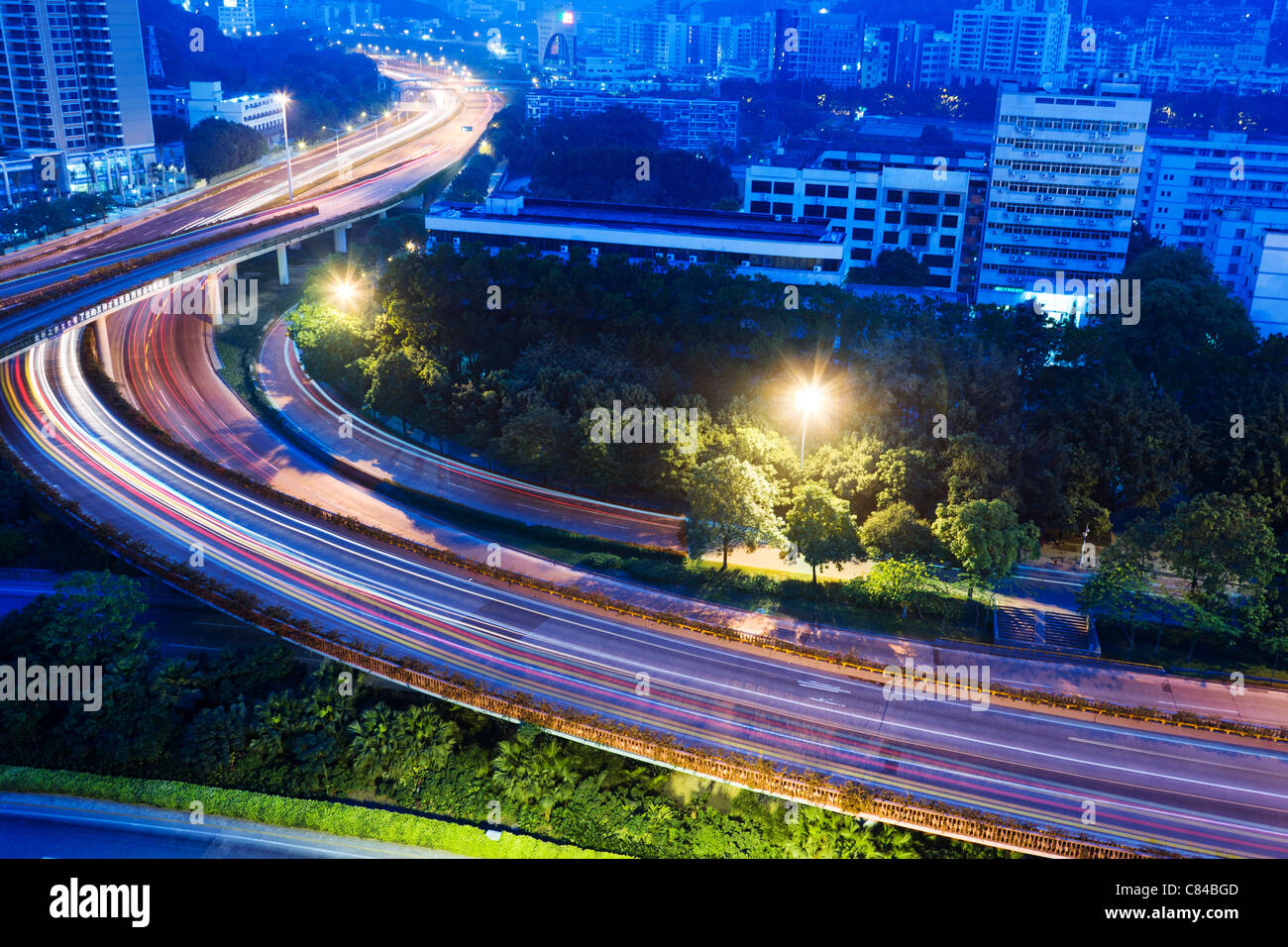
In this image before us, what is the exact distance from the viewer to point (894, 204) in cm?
7469

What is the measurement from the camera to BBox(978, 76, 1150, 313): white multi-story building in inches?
2739

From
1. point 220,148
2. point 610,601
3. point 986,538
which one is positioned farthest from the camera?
→ point 220,148

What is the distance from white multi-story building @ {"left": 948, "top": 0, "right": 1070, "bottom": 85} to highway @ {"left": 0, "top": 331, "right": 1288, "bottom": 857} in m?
165

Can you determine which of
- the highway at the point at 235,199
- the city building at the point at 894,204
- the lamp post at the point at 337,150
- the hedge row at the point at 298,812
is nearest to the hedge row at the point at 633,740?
the hedge row at the point at 298,812

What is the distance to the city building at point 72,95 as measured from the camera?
90.9 metres

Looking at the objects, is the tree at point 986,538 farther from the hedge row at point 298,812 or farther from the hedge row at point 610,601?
the hedge row at point 298,812

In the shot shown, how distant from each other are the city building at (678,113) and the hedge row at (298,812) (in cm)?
11694

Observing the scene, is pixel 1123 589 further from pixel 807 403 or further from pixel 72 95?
pixel 72 95

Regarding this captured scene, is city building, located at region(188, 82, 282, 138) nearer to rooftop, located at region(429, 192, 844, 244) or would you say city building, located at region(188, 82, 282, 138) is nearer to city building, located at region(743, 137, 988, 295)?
rooftop, located at region(429, 192, 844, 244)

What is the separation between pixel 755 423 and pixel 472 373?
15.9 metres

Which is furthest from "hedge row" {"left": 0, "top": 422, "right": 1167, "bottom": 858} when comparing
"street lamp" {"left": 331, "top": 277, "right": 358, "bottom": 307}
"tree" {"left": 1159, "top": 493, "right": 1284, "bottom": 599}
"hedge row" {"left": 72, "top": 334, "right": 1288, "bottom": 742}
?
"street lamp" {"left": 331, "top": 277, "right": 358, "bottom": 307}

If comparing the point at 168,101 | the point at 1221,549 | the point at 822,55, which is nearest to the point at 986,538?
the point at 1221,549

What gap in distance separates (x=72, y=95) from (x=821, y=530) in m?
91.0

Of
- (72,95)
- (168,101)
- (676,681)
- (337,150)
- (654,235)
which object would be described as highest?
(72,95)
